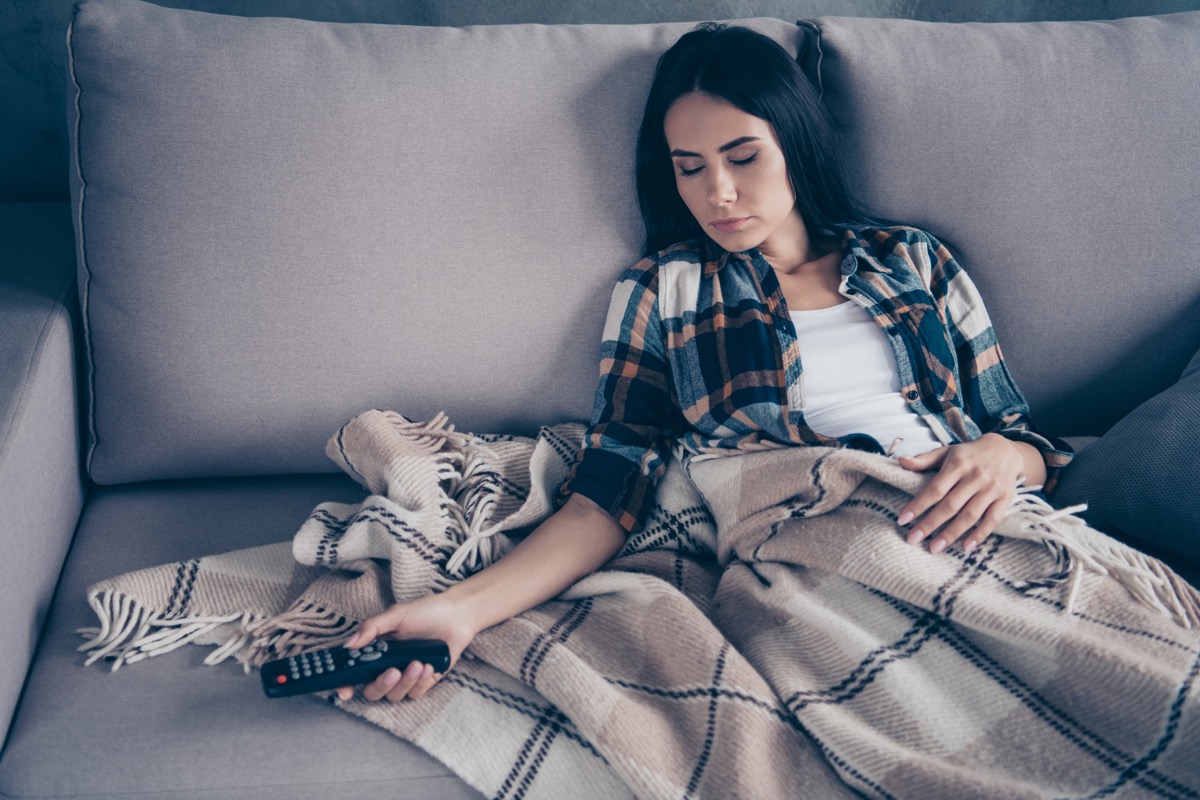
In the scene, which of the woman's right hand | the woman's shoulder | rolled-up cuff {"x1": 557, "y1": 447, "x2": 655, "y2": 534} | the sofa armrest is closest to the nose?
the woman's shoulder

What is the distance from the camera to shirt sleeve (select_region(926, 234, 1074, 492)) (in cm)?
112

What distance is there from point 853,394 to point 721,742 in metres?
0.49

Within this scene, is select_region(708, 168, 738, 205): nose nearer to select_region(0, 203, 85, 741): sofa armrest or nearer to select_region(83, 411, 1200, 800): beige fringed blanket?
select_region(83, 411, 1200, 800): beige fringed blanket

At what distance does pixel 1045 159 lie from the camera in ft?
3.66

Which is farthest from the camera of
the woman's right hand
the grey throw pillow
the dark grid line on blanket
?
the grey throw pillow

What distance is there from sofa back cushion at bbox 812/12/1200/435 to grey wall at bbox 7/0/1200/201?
28 cm

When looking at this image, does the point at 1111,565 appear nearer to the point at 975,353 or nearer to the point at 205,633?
the point at 975,353

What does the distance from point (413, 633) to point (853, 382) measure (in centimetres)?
60

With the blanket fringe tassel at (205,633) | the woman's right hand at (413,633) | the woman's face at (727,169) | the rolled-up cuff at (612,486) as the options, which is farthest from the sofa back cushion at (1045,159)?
the blanket fringe tassel at (205,633)

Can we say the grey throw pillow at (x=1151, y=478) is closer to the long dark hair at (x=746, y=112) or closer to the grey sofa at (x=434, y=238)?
the grey sofa at (x=434, y=238)

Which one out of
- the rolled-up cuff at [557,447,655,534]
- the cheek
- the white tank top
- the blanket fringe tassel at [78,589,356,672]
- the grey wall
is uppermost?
the grey wall

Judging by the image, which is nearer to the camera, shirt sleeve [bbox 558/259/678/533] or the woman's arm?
the woman's arm

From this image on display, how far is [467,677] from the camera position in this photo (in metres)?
0.87

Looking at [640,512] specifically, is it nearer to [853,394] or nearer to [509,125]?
[853,394]
